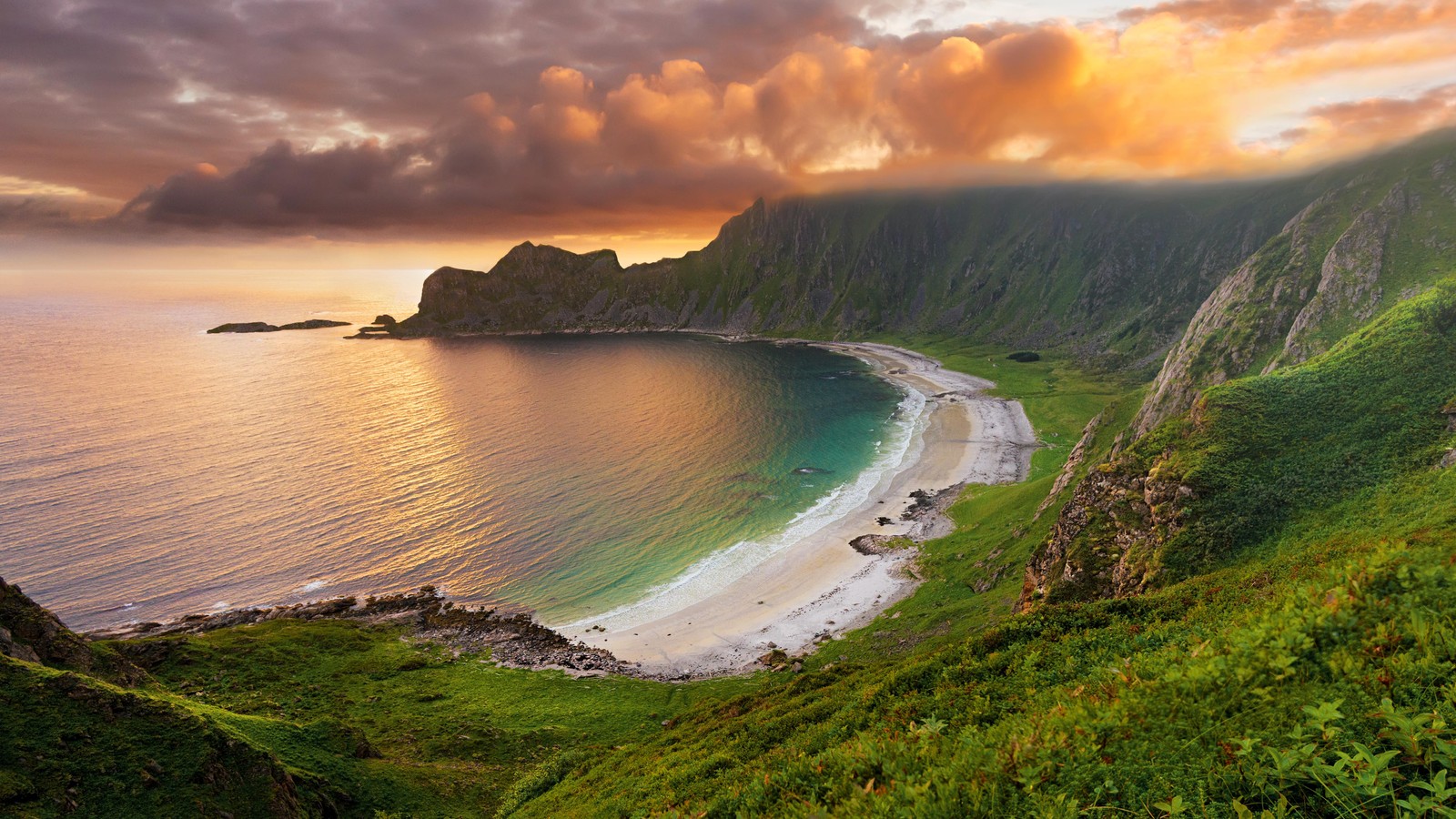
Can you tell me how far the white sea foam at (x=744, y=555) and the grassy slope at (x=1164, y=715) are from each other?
44057 mm

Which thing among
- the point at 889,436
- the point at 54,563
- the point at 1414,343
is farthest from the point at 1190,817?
the point at 889,436

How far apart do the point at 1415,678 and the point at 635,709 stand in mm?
46781

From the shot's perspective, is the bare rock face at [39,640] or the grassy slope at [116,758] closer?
the grassy slope at [116,758]

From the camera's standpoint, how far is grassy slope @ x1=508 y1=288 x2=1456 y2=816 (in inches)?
275

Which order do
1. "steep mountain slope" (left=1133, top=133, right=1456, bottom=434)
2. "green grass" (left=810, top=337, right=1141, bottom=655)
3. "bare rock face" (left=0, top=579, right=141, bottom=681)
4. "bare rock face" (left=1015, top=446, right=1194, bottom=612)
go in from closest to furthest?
"bare rock face" (left=0, top=579, right=141, bottom=681), "bare rock face" (left=1015, top=446, right=1194, bottom=612), "green grass" (left=810, top=337, right=1141, bottom=655), "steep mountain slope" (left=1133, top=133, right=1456, bottom=434)

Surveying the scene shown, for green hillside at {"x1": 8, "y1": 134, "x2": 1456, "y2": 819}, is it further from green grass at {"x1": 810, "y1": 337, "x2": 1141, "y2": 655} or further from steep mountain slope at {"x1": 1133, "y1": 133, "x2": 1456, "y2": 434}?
steep mountain slope at {"x1": 1133, "y1": 133, "x2": 1456, "y2": 434}

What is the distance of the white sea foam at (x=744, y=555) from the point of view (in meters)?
66.1

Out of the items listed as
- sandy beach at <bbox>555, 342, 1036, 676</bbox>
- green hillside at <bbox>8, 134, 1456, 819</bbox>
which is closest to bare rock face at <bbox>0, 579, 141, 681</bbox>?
green hillside at <bbox>8, 134, 1456, 819</bbox>

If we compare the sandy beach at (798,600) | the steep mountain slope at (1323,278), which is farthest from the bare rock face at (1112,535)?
the steep mountain slope at (1323,278)

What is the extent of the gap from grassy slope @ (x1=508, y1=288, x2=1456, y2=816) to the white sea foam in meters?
44.1

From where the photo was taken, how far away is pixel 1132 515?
111 feet

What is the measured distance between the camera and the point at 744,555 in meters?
78.4

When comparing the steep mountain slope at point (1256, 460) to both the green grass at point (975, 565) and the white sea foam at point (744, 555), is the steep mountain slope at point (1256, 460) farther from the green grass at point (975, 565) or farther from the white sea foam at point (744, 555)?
the white sea foam at point (744, 555)

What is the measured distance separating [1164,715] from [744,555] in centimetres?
7093
